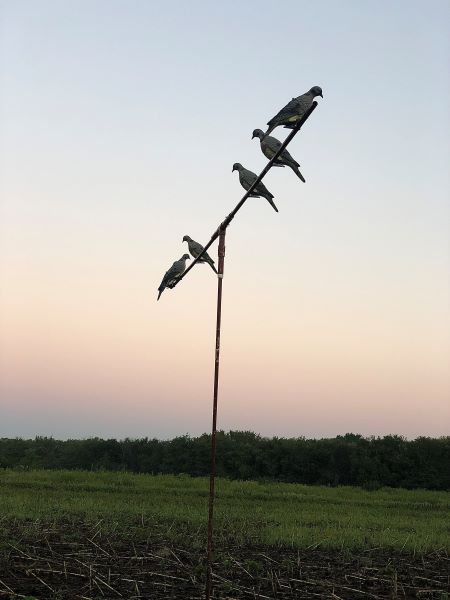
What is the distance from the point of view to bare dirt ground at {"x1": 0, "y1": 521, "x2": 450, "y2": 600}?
289 inches

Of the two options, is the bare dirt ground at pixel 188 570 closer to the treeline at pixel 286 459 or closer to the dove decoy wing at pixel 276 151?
the dove decoy wing at pixel 276 151

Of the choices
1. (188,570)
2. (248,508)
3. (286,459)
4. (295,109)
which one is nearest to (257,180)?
(295,109)

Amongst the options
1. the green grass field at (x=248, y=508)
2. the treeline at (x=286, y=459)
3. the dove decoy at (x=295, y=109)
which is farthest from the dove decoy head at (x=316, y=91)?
the treeline at (x=286, y=459)

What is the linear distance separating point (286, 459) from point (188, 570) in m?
16.5

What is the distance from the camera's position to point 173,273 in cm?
821

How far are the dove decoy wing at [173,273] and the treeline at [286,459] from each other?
16443mm

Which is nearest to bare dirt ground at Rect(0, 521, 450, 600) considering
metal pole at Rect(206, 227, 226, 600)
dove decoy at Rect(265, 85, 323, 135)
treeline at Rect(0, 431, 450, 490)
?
metal pole at Rect(206, 227, 226, 600)

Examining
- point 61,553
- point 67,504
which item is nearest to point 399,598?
point 61,553

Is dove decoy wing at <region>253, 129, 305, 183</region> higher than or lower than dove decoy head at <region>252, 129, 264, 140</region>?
lower

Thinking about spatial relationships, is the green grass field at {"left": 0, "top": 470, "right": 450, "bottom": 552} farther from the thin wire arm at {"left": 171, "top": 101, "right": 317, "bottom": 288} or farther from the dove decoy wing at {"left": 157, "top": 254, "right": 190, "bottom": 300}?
the thin wire arm at {"left": 171, "top": 101, "right": 317, "bottom": 288}

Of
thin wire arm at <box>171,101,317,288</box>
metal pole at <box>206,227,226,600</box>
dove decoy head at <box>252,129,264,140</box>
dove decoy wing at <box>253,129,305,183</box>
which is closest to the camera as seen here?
thin wire arm at <box>171,101,317,288</box>

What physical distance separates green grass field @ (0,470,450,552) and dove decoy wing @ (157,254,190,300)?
→ 4.07m

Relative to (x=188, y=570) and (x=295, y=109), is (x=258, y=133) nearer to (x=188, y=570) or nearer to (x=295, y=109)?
(x=295, y=109)

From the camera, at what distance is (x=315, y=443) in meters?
24.6
